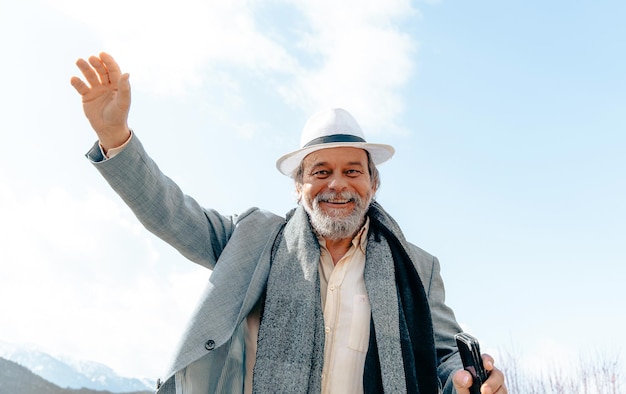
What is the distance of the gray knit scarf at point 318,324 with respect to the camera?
239 cm

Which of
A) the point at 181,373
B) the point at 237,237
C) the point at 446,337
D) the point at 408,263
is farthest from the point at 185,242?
the point at 446,337

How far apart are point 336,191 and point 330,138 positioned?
285 millimetres

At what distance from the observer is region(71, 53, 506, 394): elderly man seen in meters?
2.33

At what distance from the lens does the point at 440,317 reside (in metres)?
2.82

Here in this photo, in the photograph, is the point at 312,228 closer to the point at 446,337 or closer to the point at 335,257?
the point at 335,257

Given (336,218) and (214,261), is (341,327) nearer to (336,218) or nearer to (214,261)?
(336,218)

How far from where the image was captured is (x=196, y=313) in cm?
241

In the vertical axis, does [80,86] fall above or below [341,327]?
above

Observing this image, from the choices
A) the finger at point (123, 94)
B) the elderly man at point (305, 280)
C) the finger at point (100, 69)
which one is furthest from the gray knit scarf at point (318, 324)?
the finger at point (100, 69)

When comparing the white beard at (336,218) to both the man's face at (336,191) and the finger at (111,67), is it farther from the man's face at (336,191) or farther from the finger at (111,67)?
the finger at (111,67)

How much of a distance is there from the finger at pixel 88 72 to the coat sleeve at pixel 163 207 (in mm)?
255

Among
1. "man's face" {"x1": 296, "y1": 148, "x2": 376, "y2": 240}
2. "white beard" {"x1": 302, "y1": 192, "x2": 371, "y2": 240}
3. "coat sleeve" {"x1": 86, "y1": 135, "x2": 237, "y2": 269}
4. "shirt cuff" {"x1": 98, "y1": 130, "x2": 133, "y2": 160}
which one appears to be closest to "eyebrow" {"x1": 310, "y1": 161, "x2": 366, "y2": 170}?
"man's face" {"x1": 296, "y1": 148, "x2": 376, "y2": 240}

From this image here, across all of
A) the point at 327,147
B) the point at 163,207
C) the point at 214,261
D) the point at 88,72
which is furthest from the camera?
the point at 327,147

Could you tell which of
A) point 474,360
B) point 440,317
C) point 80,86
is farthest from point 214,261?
point 474,360
